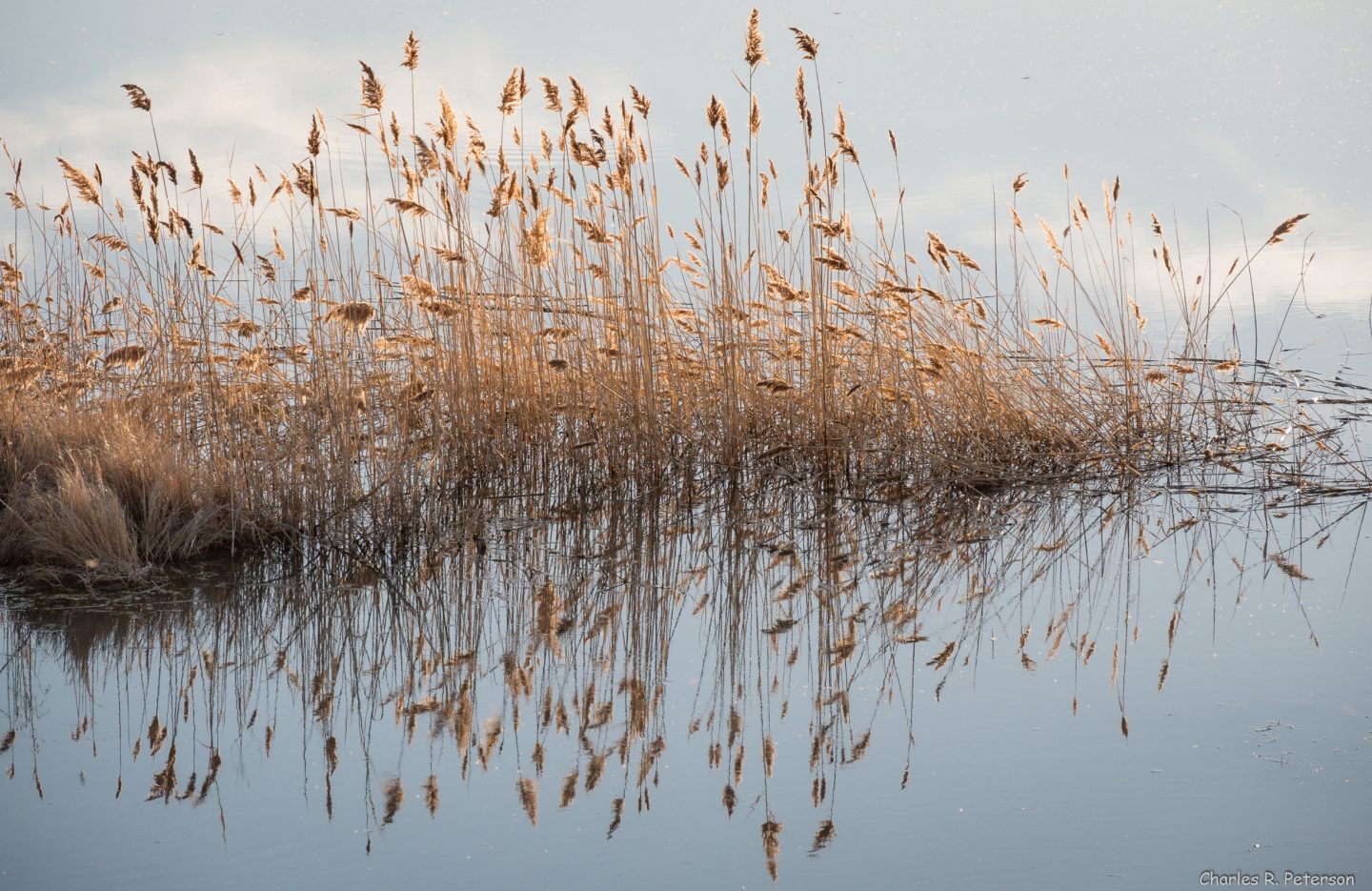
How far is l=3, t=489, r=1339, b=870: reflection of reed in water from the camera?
1880mm

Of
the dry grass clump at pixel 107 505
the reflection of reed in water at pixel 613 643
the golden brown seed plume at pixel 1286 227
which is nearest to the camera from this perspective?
the reflection of reed in water at pixel 613 643

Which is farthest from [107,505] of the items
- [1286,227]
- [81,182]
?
[1286,227]

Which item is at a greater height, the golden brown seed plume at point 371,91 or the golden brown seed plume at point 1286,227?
the golden brown seed plume at point 371,91

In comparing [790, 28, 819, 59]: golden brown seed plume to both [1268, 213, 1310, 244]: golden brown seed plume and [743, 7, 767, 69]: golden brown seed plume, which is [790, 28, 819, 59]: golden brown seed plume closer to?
[743, 7, 767, 69]: golden brown seed plume

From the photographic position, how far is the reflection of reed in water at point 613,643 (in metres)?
1.88

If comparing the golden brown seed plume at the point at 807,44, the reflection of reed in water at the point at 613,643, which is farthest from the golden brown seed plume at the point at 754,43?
the reflection of reed in water at the point at 613,643

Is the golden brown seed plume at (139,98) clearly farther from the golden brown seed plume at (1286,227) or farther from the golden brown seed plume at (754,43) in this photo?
the golden brown seed plume at (1286,227)

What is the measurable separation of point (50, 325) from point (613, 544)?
93.9 inches

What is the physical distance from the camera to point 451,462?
3645 mm

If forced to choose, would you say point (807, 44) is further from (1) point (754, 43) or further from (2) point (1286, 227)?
(2) point (1286, 227)

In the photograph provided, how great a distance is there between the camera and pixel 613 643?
7.84 feet

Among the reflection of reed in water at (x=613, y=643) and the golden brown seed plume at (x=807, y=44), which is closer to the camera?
the reflection of reed in water at (x=613, y=643)

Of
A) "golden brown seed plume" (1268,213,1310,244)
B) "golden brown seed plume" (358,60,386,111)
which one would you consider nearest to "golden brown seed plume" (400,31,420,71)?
"golden brown seed plume" (358,60,386,111)

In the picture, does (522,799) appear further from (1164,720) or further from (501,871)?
(1164,720)
